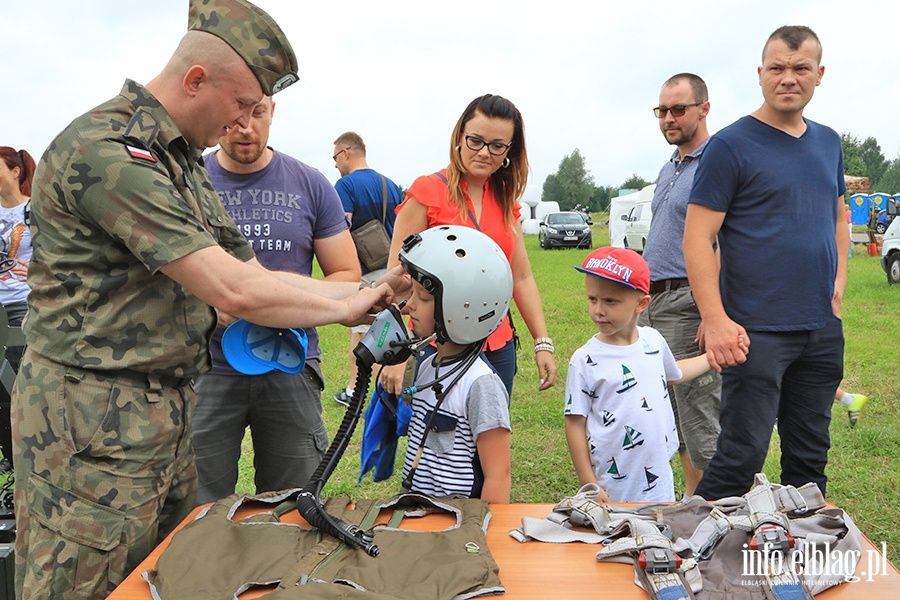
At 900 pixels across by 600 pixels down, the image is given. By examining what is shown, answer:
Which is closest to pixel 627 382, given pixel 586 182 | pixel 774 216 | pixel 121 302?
pixel 774 216

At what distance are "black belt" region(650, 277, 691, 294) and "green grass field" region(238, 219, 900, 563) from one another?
941mm

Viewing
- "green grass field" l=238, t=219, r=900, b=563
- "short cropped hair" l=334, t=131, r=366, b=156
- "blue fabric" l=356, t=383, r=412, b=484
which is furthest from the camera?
"short cropped hair" l=334, t=131, r=366, b=156

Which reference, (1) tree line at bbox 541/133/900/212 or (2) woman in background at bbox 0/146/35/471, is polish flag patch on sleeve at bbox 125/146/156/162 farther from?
(1) tree line at bbox 541/133/900/212

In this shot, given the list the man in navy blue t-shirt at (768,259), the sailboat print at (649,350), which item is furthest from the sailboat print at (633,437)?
the man in navy blue t-shirt at (768,259)

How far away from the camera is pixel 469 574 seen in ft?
5.47

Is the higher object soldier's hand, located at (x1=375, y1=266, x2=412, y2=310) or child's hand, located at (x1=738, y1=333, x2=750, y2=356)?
soldier's hand, located at (x1=375, y1=266, x2=412, y2=310)

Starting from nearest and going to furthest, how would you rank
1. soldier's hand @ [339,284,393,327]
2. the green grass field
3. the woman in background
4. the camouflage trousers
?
the camouflage trousers, soldier's hand @ [339,284,393,327], the green grass field, the woman in background

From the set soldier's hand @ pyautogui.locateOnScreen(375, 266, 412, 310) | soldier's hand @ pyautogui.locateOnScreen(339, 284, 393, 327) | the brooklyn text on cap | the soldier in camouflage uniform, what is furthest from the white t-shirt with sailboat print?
the soldier in camouflage uniform

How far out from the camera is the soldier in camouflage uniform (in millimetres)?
1785

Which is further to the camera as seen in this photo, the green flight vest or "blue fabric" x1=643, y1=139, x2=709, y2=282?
"blue fabric" x1=643, y1=139, x2=709, y2=282

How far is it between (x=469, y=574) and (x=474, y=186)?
197 cm

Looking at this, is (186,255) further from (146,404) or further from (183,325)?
(146,404)

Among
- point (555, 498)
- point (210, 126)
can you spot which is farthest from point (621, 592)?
point (555, 498)

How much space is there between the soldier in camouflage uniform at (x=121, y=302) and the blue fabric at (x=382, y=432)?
51cm
